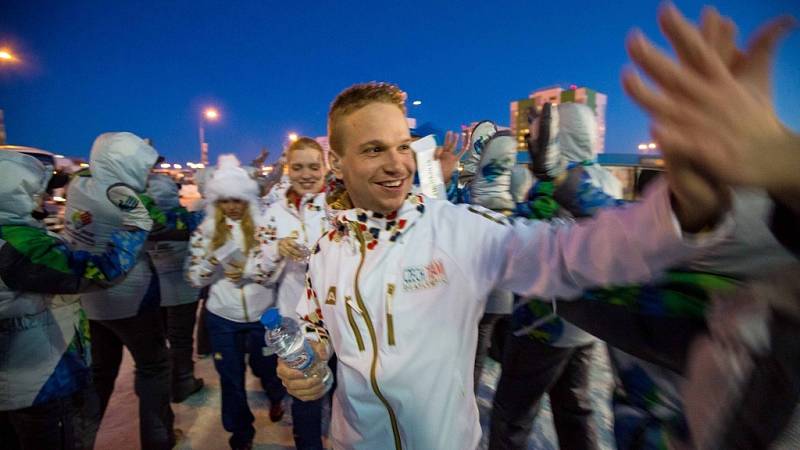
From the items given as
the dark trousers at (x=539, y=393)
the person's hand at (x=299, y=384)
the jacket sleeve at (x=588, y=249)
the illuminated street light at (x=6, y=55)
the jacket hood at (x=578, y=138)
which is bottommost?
the dark trousers at (x=539, y=393)

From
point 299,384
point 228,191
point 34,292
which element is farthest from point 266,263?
point 299,384

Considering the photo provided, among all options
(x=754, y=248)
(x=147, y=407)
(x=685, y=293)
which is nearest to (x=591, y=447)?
(x=685, y=293)

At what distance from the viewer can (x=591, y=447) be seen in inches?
102

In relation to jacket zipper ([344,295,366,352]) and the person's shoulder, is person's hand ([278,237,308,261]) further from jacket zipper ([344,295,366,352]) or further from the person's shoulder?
the person's shoulder

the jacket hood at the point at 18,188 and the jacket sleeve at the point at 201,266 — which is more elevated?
the jacket hood at the point at 18,188

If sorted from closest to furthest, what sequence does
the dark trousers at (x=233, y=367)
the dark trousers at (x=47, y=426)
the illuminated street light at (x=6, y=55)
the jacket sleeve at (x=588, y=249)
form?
1. the jacket sleeve at (x=588, y=249)
2. the dark trousers at (x=47, y=426)
3. the dark trousers at (x=233, y=367)
4. the illuminated street light at (x=6, y=55)

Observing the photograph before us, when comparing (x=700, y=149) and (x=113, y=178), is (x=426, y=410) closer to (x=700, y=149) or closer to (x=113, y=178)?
(x=700, y=149)

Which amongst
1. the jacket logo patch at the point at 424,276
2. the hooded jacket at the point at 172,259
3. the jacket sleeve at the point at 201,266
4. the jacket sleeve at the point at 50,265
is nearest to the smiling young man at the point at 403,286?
the jacket logo patch at the point at 424,276

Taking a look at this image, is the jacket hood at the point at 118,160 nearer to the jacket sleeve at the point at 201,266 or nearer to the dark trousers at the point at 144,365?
the jacket sleeve at the point at 201,266

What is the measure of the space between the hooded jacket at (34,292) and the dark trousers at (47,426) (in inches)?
3.1

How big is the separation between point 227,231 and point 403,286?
2.38 metres

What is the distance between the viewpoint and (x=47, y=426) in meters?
2.12

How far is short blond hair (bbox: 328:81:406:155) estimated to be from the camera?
1.53 m

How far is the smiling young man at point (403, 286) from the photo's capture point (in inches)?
52.6
